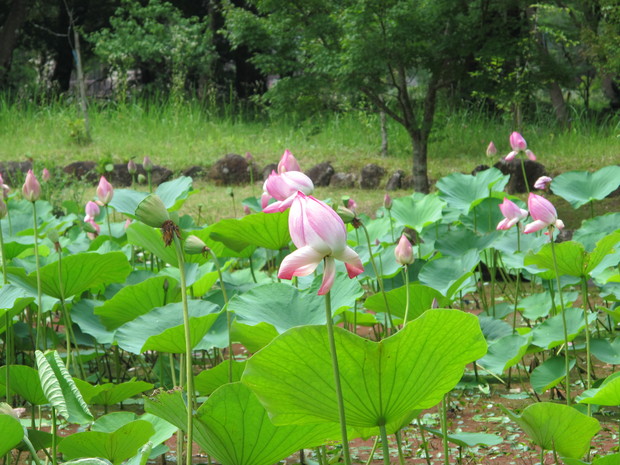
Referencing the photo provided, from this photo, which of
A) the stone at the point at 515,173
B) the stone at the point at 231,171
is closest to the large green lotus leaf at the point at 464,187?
the stone at the point at 515,173

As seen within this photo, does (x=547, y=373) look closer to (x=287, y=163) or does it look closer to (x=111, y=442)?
(x=287, y=163)

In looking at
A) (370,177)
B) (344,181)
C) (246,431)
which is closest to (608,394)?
(246,431)

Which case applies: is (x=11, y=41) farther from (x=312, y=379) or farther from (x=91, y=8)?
(x=312, y=379)

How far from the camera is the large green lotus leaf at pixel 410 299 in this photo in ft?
4.87

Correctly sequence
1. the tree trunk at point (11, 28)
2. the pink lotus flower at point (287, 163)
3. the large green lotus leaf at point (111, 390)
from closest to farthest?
1. the large green lotus leaf at point (111, 390)
2. the pink lotus flower at point (287, 163)
3. the tree trunk at point (11, 28)

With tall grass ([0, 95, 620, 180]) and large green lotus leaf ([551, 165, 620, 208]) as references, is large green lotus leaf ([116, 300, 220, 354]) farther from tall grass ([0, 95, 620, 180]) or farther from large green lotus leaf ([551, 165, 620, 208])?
tall grass ([0, 95, 620, 180])

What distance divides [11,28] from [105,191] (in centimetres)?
1003

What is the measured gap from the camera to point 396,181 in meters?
5.90

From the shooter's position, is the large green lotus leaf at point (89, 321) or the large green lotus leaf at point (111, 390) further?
the large green lotus leaf at point (89, 321)

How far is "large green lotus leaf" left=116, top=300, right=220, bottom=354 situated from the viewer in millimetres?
1172

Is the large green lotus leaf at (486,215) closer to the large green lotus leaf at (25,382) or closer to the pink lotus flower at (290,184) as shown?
the pink lotus flower at (290,184)

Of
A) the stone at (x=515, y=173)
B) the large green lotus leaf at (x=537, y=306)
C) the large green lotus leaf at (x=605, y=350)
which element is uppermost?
the large green lotus leaf at (x=605, y=350)

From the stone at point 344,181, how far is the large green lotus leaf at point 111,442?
530cm

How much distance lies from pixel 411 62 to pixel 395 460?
3994 mm
